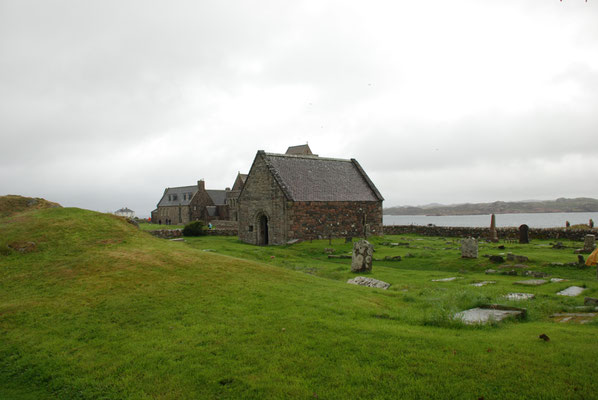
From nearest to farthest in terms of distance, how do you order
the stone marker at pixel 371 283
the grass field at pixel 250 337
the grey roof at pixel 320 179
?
1. the grass field at pixel 250 337
2. the stone marker at pixel 371 283
3. the grey roof at pixel 320 179

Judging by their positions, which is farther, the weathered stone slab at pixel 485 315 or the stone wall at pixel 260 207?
the stone wall at pixel 260 207

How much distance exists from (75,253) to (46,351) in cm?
707

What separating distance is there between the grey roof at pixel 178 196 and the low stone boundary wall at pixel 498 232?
5017 centimetres

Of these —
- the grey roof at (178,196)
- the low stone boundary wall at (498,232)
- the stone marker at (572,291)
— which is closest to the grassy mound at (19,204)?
the stone marker at (572,291)

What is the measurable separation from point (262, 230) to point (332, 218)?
Answer: 6754mm

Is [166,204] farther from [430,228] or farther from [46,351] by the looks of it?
[46,351]

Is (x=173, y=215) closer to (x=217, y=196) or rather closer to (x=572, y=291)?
(x=217, y=196)

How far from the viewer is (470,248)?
2098 cm

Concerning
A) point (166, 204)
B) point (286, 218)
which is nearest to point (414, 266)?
point (286, 218)

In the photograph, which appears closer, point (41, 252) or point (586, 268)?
point (41, 252)

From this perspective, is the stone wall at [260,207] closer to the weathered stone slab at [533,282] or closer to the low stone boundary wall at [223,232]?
the low stone boundary wall at [223,232]

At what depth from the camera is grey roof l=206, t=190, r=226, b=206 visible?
3319 inches

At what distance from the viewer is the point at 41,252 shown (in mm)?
13859

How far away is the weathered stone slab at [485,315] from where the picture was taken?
8.41 meters
